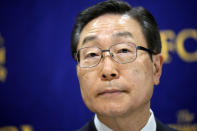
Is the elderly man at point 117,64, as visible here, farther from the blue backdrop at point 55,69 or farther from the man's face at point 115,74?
the blue backdrop at point 55,69

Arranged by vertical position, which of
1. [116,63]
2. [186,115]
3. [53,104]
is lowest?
[186,115]

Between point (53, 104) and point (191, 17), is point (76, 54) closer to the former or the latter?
point (53, 104)

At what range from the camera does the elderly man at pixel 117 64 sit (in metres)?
1.01

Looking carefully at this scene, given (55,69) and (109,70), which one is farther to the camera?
(55,69)

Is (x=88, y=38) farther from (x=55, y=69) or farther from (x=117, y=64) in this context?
(x=55, y=69)

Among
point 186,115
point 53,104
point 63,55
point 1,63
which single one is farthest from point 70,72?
point 186,115

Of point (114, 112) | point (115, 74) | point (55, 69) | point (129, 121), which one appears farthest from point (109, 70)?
point (55, 69)

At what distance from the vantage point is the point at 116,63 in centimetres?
103

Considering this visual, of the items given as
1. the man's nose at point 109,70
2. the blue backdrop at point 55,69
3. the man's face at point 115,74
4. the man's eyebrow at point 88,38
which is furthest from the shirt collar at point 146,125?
the blue backdrop at point 55,69

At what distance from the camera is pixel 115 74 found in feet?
3.28

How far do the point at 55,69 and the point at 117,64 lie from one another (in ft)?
2.84

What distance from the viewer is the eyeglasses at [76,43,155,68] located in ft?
3.45

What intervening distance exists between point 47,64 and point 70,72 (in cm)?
19

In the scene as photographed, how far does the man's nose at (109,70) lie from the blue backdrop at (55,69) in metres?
0.82
